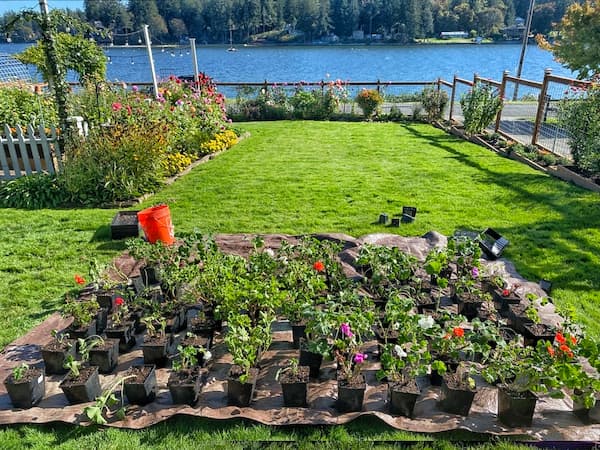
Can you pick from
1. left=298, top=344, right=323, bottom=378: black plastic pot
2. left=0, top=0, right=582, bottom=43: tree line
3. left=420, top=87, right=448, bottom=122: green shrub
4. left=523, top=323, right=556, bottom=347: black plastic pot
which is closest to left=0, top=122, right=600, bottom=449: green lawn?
left=298, top=344, right=323, bottom=378: black plastic pot

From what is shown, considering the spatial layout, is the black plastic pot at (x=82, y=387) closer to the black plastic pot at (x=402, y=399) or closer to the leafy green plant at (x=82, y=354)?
the leafy green plant at (x=82, y=354)

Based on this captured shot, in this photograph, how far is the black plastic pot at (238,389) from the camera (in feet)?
8.17

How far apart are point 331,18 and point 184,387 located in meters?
78.0

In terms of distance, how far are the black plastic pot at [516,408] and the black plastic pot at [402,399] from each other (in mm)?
473

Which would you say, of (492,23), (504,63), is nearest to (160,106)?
(504,63)

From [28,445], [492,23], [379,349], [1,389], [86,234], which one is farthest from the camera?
[492,23]

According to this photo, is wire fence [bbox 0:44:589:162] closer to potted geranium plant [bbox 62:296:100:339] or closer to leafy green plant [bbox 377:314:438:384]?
leafy green plant [bbox 377:314:438:384]

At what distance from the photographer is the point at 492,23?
6600 cm

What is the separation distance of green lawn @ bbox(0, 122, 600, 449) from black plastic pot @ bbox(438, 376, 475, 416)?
0.33 meters

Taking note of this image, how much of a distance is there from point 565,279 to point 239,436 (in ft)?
11.2

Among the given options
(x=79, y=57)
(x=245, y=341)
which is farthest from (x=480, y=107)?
(x=245, y=341)

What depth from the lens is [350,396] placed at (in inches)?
96.4

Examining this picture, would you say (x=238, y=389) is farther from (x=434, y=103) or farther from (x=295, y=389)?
(x=434, y=103)

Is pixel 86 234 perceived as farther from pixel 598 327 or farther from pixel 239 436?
pixel 598 327
